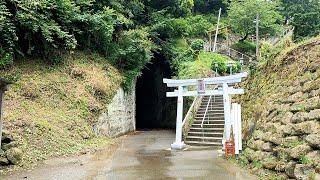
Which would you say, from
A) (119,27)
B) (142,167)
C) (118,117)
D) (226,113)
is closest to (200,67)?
(119,27)

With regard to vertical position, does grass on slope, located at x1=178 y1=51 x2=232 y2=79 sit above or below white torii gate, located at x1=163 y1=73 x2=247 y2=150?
above

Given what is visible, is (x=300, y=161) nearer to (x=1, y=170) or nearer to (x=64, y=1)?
(x=1, y=170)

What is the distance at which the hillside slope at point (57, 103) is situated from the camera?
38.8 ft

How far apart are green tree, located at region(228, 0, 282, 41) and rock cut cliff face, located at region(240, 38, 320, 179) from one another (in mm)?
18337

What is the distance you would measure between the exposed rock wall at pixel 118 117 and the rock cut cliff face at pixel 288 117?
7.13m

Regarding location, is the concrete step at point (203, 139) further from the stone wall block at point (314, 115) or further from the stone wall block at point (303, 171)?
the stone wall block at point (303, 171)

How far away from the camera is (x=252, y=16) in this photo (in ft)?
95.7

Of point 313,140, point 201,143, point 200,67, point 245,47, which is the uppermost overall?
point 245,47

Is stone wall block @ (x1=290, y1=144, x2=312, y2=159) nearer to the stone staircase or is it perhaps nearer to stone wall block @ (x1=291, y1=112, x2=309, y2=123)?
stone wall block @ (x1=291, y1=112, x2=309, y2=123)

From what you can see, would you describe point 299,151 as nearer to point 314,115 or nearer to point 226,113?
A: point 314,115

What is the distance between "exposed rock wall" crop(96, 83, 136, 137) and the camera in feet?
54.5

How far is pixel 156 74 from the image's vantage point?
26.9 meters

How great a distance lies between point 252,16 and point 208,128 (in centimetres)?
1693

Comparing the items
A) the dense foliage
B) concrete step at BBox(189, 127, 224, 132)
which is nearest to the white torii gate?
concrete step at BBox(189, 127, 224, 132)
